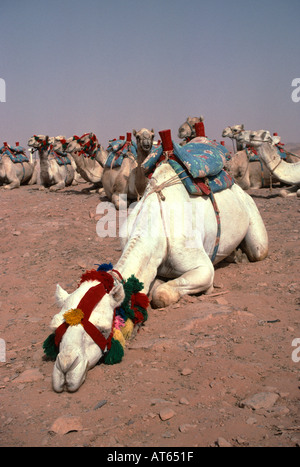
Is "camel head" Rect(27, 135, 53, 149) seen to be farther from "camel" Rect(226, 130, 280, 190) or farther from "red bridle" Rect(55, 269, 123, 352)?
"red bridle" Rect(55, 269, 123, 352)

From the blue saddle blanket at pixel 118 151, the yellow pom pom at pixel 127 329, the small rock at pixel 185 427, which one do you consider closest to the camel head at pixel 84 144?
the blue saddle blanket at pixel 118 151

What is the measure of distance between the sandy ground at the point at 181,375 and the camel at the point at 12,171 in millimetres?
11817

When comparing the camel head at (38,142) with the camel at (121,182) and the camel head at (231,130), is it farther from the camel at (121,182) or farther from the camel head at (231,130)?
the camel head at (231,130)

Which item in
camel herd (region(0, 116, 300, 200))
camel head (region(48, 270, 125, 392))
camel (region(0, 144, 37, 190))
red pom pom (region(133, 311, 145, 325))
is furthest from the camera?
camel (region(0, 144, 37, 190))

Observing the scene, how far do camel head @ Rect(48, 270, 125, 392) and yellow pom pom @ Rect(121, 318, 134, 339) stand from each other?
284mm

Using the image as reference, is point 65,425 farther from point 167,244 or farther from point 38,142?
point 38,142

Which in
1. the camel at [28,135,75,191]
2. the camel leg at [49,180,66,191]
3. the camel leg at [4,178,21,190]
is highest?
the camel at [28,135,75,191]

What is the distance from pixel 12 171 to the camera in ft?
57.1

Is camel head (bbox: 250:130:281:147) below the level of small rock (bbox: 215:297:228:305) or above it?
above

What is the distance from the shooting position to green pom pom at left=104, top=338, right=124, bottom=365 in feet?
11.4

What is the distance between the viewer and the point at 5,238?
8.26 meters

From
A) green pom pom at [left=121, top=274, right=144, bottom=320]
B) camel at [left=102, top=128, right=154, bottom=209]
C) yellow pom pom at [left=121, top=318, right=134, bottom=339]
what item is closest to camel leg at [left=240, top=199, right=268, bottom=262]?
green pom pom at [left=121, top=274, right=144, bottom=320]

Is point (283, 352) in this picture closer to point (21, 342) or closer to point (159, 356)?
point (159, 356)
